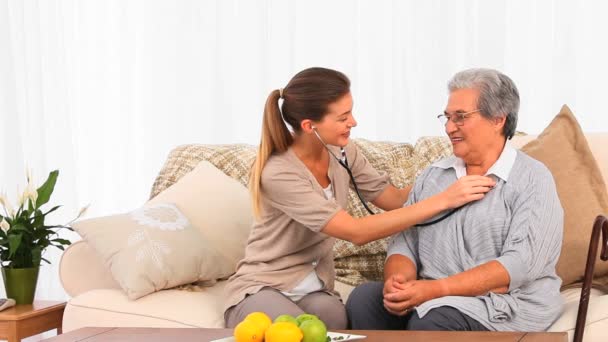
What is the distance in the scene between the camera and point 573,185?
283 cm

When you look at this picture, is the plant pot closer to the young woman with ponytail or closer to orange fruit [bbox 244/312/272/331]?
the young woman with ponytail

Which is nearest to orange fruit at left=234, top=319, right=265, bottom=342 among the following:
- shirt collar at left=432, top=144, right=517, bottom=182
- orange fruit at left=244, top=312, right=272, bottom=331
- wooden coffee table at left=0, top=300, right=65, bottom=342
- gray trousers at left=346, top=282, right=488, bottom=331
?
orange fruit at left=244, top=312, right=272, bottom=331

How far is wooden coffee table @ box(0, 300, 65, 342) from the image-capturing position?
2971mm

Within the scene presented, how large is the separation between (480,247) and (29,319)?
1.51m

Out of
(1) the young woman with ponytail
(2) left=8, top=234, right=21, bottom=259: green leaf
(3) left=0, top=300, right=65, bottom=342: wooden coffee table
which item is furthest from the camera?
(2) left=8, top=234, right=21, bottom=259: green leaf

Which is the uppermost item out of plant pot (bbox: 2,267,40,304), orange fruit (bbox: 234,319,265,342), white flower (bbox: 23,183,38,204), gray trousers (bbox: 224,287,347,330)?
orange fruit (bbox: 234,319,265,342)

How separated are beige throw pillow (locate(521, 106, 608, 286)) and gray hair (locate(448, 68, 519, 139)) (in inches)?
16.1

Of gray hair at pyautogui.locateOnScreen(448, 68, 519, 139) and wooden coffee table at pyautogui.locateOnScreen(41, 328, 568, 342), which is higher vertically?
gray hair at pyautogui.locateOnScreen(448, 68, 519, 139)

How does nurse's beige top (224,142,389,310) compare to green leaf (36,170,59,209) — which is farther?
green leaf (36,170,59,209)

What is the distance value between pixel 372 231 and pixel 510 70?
1643mm

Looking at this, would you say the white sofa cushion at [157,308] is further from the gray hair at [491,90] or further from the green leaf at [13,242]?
the gray hair at [491,90]

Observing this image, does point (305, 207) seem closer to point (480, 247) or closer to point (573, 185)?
point (480, 247)

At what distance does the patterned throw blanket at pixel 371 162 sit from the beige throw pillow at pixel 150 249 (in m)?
0.35

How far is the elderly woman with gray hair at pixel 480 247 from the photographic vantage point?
7.79 feet
